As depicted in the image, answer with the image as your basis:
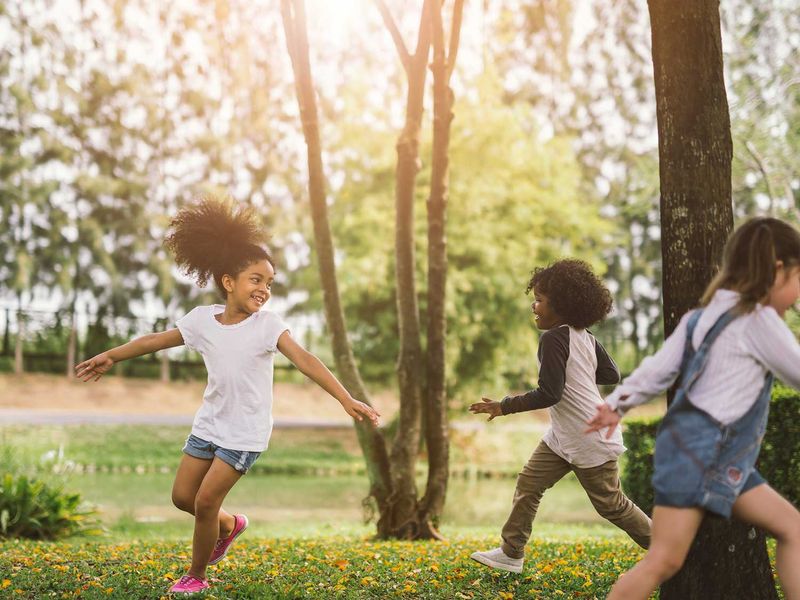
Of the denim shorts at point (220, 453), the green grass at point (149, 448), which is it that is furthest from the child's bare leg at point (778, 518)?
the green grass at point (149, 448)

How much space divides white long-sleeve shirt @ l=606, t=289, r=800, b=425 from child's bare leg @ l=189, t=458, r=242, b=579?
2167 mm

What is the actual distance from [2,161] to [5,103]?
1886 millimetres

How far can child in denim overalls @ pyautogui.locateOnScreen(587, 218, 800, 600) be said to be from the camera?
3613mm

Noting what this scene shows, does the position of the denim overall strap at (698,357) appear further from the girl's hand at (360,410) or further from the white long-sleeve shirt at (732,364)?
the girl's hand at (360,410)

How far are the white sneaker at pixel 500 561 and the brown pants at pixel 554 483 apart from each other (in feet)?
0.12

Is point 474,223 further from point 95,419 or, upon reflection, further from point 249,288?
point 249,288

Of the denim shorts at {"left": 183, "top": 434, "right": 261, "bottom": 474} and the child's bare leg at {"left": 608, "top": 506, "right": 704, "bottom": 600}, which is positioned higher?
the denim shorts at {"left": 183, "top": 434, "right": 261, "bottom": 474}

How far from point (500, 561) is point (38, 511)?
670 cm

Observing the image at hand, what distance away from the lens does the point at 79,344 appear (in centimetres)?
3294

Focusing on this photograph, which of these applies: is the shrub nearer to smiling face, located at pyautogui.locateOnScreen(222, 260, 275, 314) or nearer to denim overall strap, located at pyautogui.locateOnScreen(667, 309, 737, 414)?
smiling face, located at pyautogui.locateOnScreen(222, 260, 275, 314)

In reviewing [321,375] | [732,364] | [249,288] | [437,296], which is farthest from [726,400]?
[437,296]

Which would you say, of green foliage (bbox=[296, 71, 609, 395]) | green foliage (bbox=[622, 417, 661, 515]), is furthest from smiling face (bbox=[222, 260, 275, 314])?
green foliage (bbox=[296, 71, 609, 395])

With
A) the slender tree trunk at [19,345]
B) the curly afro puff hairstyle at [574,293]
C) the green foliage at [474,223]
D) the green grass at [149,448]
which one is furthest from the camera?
the slender tree trunk at [19,345]

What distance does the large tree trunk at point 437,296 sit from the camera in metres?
9.46
